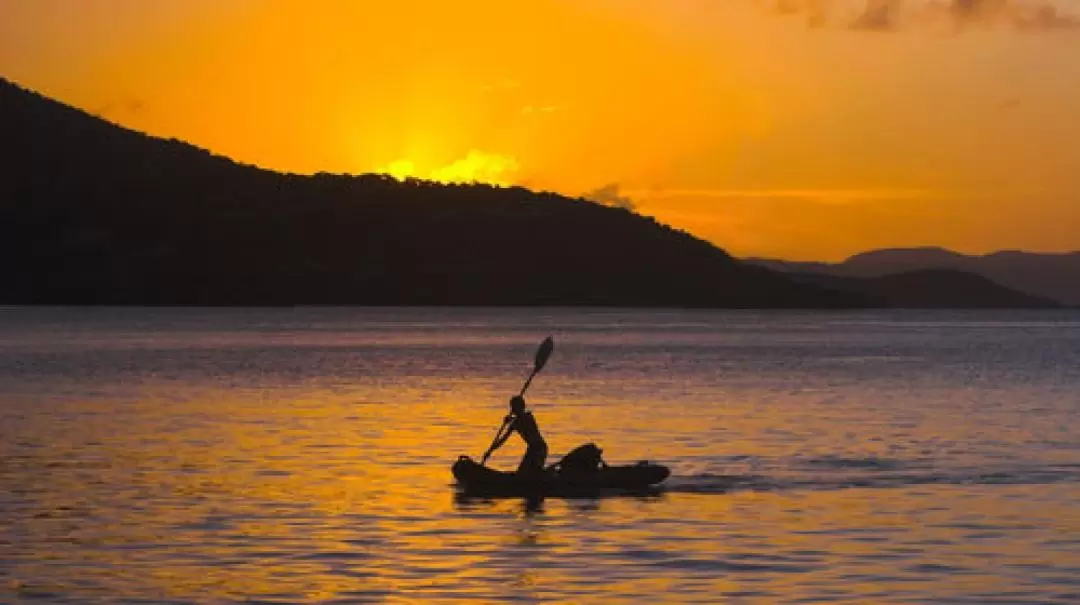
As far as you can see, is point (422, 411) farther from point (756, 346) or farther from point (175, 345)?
point (756, 346)

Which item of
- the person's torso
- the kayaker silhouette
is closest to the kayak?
the kayaker silhouette

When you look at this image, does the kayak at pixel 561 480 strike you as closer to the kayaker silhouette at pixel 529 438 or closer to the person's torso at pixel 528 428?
the kayaker silhouette at pixel 529 438

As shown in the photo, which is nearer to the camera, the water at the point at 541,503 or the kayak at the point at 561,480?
the water at the point at 541,503

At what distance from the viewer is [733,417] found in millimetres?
63812

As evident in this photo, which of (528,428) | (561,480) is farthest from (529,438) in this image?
(561,480)

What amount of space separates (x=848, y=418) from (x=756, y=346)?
98.4 meters

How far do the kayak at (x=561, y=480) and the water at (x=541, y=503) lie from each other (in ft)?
1.78

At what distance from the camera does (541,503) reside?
3747 cm

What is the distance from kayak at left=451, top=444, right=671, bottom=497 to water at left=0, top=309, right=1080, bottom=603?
543 millimetres

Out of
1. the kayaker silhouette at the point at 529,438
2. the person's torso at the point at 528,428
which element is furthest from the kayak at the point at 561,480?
the person's torso at the point at 528,428

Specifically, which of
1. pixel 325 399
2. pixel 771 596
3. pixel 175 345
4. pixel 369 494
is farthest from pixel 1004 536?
pixel 175 345

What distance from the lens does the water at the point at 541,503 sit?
27.7m

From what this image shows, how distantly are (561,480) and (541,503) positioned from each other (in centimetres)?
101

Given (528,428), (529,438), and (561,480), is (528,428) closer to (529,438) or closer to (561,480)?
(529,438)
